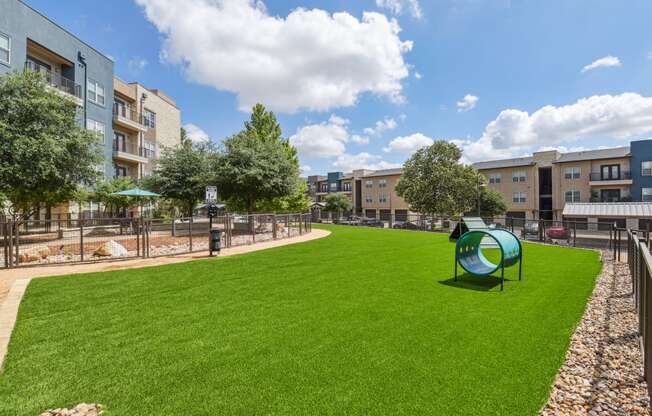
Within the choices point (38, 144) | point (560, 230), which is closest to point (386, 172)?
point (560, 230)

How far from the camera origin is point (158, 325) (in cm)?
573

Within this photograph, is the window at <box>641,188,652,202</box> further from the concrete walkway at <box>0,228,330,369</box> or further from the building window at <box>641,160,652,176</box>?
the concrete walkway at <box>0,228,330,369</box>

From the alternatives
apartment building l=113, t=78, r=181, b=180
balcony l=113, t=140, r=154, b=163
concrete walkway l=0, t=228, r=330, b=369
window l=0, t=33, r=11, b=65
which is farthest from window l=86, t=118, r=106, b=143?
concrete walkway l=0, t=228, r=330, b=369

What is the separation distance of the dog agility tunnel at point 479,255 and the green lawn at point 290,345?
440 millimetres

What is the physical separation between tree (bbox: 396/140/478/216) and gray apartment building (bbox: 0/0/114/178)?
93.9 feet

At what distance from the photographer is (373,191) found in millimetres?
65375

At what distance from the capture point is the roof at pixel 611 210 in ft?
85.0

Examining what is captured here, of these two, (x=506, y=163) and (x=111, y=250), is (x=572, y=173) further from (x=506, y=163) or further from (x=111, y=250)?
(x=111, y=250)

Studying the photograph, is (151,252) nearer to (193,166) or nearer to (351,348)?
(351,348)

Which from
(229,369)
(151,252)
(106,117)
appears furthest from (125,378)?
(106,117)

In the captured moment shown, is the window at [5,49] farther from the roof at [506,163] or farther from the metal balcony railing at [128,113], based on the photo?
the roof at [506,163]

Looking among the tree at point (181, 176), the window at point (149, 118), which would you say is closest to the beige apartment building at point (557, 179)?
the tree at point (181, 176)

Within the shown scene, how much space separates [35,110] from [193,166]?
1163 centimetres

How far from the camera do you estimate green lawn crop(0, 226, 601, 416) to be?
3.54 metres
